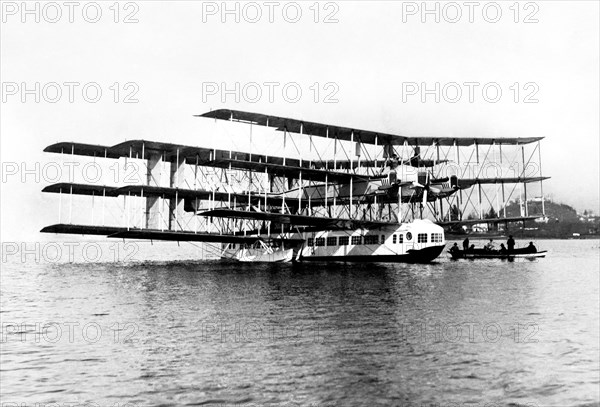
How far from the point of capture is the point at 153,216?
2504 inches

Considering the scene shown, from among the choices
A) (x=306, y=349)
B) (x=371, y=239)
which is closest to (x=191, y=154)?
(x=371, y=239)

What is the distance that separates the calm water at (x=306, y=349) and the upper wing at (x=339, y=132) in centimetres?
2504

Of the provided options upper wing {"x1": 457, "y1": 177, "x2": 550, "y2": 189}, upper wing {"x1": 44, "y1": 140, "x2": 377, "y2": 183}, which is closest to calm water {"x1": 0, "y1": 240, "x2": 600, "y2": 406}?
upper wing {"x1": 44, "y1": 140, "x2": 377, "y2": 183}

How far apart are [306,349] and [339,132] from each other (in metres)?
44.8

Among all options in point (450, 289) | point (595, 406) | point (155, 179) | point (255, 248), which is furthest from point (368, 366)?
point (255, 248)

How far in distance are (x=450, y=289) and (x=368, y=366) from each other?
20.3m

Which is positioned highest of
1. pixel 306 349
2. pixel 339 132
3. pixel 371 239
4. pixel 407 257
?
pixel 339 132

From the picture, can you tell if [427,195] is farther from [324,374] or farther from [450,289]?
[324,374]

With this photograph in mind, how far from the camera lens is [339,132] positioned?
196 ft

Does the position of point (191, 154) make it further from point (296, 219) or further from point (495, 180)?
point (495, 180)

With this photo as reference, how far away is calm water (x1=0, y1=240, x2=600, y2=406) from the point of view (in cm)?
1285

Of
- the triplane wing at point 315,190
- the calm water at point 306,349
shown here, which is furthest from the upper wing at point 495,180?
the calm water at point 306,349

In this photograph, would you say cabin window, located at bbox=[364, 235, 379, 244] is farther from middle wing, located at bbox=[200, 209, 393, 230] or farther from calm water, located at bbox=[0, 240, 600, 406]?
calm water, located at bbox=[0, 240, 600, 406]

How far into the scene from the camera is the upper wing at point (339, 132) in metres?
52.9
